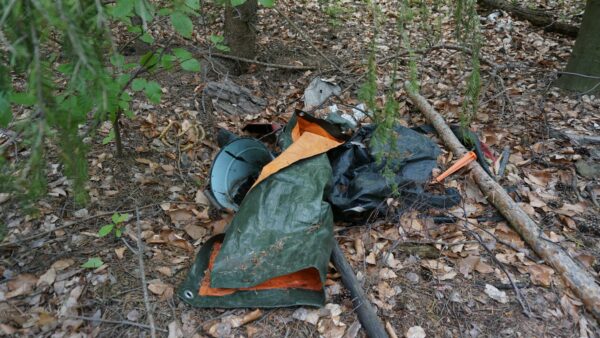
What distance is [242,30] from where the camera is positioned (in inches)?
159

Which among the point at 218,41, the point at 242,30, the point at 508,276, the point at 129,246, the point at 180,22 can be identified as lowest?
the point at 508,276

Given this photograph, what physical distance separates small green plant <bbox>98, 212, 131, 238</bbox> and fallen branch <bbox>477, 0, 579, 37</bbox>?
4.94 meters

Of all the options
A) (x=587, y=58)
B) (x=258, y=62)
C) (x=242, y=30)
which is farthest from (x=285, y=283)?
(x=587, y=58)

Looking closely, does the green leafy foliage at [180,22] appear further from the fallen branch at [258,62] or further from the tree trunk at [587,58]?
the tree trunk at [587,58]

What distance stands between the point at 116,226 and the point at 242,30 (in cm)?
234

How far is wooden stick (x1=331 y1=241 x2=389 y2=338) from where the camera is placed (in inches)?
80.1

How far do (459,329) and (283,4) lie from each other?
467 cm

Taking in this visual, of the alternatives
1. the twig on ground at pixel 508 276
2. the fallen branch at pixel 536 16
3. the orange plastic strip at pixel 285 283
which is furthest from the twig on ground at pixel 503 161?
the fallen branch at pixel 536 16

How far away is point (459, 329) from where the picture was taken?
2.08 meters

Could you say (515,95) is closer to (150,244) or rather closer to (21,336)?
(150,244)

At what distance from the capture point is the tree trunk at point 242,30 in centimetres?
393

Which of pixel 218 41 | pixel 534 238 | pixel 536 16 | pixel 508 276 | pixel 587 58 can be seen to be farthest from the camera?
pixel 536 16

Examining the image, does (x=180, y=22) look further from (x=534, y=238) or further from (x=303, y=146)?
(x=534, y=238)

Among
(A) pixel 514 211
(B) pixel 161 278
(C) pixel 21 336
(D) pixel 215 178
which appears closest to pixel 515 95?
(A) pixel 514 211
